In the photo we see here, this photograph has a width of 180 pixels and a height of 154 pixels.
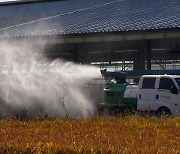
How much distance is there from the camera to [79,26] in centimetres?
3062

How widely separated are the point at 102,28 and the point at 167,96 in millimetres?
12645

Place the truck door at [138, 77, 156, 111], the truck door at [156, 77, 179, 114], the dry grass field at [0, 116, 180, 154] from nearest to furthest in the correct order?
the dry grass field at [0, 116, 180, 154], the truck door at [156, 77, 179, 114], the truck door at [138, 77, 156, 111]

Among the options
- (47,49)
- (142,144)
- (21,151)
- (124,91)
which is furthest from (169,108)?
(47,49)

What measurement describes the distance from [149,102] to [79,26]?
13965 mm

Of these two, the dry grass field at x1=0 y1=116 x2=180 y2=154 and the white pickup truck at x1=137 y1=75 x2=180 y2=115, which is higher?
the dry grass field at x1=0 y1=116 x2=180 y2=154

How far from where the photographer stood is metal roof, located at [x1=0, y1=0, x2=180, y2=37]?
28766 mm

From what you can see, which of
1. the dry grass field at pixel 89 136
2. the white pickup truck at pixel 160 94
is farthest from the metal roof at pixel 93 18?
the dry grass field at pixel 89 136

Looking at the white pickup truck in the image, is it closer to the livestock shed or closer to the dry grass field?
the dry grass field

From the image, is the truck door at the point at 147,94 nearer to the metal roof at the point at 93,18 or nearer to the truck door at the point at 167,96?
the truck door at the point at 167,96

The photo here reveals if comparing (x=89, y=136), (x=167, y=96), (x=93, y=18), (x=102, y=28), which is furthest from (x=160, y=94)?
(x=93, y=18)

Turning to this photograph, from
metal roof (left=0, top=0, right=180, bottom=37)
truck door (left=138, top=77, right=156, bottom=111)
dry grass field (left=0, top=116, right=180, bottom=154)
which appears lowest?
truck door (left=138, top=77, right=156, bottom=111)

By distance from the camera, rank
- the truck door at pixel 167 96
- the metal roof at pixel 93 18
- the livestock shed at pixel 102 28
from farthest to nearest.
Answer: the metal roof at pixel 93 18
the livestock shed at pixel 102 28
the truck door at pixel 167 96

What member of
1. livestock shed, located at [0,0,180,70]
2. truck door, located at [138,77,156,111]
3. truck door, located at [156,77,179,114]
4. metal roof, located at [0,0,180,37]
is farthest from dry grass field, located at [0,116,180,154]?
metal roof, located at [0,0,180,37]

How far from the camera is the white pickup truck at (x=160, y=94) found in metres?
17.2
